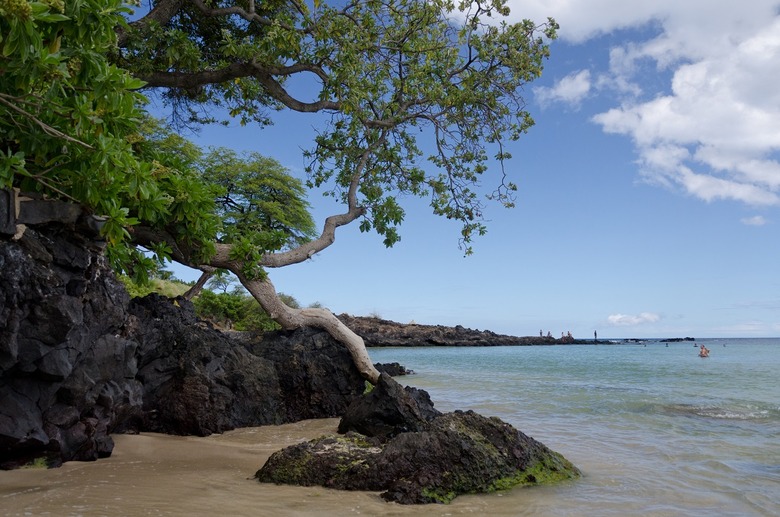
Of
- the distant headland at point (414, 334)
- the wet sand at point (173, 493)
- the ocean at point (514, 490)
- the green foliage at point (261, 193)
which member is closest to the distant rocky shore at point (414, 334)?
the distant headland at point (414, 334)

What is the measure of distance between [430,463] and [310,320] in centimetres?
516

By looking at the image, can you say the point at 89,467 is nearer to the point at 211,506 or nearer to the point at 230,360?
the point at 211,506

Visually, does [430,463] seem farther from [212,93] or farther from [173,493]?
[212,93]

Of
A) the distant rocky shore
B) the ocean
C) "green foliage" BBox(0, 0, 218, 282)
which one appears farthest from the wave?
the distant rocky shore

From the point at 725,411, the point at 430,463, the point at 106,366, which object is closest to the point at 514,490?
the point at 430,463

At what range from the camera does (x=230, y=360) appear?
7.90 m

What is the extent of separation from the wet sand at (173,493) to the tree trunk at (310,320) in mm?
3360

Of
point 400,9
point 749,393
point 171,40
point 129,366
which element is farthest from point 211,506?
point 749,393

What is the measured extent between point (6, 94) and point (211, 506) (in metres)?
3.27

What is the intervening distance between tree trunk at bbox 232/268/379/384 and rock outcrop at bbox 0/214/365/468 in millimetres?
371

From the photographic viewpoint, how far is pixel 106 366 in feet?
18.7

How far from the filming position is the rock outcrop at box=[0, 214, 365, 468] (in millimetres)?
4605

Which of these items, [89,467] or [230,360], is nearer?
[89,467]

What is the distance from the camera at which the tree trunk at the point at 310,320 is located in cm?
897
